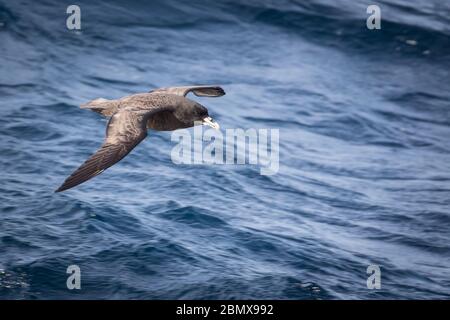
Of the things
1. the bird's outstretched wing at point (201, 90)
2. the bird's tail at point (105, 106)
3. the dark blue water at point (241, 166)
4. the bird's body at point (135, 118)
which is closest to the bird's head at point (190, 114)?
the bird's body at point (135, 118)

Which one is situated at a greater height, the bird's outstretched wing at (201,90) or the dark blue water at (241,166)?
the bird's outstretched wing at (201,90)

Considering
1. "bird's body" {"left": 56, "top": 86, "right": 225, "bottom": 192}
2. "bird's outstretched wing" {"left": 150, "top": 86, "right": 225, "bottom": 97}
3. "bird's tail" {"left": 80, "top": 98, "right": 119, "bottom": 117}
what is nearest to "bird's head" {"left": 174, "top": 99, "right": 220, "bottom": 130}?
"bird's body" {"left": 56, "top": 86, "right": 225, "bottom": 192}

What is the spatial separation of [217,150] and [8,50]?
6344mm

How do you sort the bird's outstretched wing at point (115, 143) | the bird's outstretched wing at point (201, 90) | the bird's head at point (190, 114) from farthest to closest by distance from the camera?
the bird's outstretched wing at point (201, 90), the bird's head at point (190, 114), the bird's outstretched wing at point (115, 143)

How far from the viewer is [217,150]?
18500mm

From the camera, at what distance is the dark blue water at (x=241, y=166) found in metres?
13.8

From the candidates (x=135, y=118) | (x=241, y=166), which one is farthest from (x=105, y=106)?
(x=241, y=166)

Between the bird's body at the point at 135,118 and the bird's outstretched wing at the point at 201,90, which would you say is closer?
the bird's body at the point at 135,118

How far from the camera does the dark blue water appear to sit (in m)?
13.8

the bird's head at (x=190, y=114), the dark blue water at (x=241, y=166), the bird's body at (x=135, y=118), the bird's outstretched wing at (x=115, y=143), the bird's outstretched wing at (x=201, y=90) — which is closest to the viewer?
the bird's outstretched wing at (x=115, y=143)

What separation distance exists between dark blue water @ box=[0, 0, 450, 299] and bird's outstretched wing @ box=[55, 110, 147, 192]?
2501 mm

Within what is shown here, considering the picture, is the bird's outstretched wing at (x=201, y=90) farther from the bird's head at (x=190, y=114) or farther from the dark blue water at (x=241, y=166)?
the dark blue water at (x=241, y=166)

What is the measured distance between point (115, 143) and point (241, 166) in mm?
6635

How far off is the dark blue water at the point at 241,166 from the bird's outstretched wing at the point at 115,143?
2501 mm
